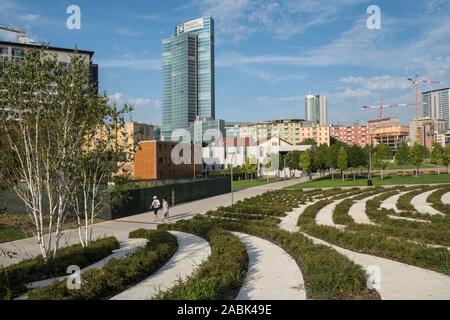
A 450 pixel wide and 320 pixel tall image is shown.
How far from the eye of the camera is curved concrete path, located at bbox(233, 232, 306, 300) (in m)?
9.81

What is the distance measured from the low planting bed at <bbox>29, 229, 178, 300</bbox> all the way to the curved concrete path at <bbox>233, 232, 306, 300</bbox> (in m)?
3.03

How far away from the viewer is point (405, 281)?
419 inches

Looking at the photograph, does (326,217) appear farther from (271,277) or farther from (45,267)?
(45,267)

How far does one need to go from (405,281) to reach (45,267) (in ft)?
34.5

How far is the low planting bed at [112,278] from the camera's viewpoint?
948 cm

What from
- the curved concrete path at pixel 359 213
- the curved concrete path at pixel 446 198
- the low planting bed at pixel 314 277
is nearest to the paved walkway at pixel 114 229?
the low planting bed at pixel 314 277

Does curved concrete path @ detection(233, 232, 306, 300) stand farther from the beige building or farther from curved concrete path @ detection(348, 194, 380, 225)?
the beige building

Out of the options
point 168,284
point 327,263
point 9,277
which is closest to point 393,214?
point 327,263

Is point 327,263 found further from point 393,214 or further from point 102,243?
point 393,214

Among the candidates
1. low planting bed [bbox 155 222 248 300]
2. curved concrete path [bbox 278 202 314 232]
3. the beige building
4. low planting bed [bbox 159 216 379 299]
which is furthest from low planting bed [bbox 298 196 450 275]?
the beige building

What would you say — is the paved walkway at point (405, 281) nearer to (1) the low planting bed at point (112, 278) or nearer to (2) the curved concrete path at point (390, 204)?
(1) the low planting bed at point (112, 278)

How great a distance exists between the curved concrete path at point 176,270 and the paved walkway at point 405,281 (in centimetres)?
506

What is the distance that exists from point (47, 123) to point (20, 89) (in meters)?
1.33

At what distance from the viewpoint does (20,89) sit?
13.3 metres
